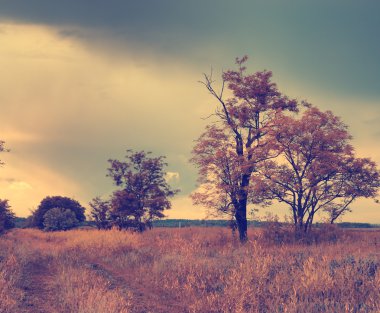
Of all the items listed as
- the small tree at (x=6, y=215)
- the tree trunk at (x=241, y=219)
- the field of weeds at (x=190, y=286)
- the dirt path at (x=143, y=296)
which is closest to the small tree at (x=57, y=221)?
the small tree at (x=6, y=215)

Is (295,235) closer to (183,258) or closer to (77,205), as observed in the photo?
(183,258)

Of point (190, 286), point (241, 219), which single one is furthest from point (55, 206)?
point (190, 286)

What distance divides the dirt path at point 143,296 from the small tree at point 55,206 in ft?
172

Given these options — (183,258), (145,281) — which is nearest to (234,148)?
(183,258)

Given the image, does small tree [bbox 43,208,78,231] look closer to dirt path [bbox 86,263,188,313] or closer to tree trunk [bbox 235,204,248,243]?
tree trunk [bbox 235,204,248,243]

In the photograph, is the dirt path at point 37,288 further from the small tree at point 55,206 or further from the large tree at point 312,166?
the small tree at point 55,206

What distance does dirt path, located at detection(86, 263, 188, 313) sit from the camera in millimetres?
9164

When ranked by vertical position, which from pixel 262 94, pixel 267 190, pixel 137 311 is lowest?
pixel 137 311

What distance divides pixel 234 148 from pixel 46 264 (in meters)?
15.1

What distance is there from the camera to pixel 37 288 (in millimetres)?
11117

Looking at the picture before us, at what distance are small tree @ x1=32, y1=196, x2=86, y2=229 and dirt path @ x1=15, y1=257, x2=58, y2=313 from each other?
161ft

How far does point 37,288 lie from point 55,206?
5455 centimetres

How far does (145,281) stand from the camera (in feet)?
39.5

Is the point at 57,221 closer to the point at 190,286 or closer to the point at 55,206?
the point at 55,206
